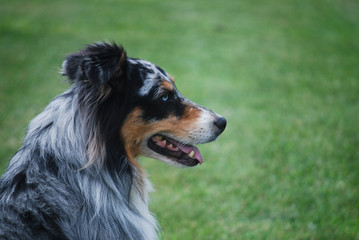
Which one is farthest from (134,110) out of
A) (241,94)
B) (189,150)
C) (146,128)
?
(241,94)

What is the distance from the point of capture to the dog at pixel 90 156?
2.40 m

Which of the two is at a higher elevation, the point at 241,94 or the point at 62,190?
Result: the point at 241,94

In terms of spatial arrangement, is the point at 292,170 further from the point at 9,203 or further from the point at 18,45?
the point at 18,45

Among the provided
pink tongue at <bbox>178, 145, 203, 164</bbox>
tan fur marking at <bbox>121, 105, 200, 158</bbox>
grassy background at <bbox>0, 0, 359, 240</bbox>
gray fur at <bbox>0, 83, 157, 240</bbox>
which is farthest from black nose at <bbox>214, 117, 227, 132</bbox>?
grassy background at <bbox>0, 0, 359, 240</bbox>

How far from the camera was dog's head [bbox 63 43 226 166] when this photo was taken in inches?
99.7

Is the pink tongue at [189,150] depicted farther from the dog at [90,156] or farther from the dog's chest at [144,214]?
the dog's chest at [144,214]

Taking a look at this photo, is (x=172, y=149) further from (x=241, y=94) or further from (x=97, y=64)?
(x=241, y=94)

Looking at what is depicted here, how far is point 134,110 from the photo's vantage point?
9.25 feet

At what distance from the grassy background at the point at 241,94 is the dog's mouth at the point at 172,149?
4.56 ft

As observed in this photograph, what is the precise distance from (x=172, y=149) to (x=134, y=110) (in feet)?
1.96

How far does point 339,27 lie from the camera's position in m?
14.2

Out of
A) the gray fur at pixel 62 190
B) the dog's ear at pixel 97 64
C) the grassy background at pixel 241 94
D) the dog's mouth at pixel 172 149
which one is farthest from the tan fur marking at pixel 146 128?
the grassy background at pixel 241 94

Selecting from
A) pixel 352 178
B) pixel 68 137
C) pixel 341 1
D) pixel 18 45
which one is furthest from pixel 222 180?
pixel 341 1

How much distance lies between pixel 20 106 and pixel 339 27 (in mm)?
12350
